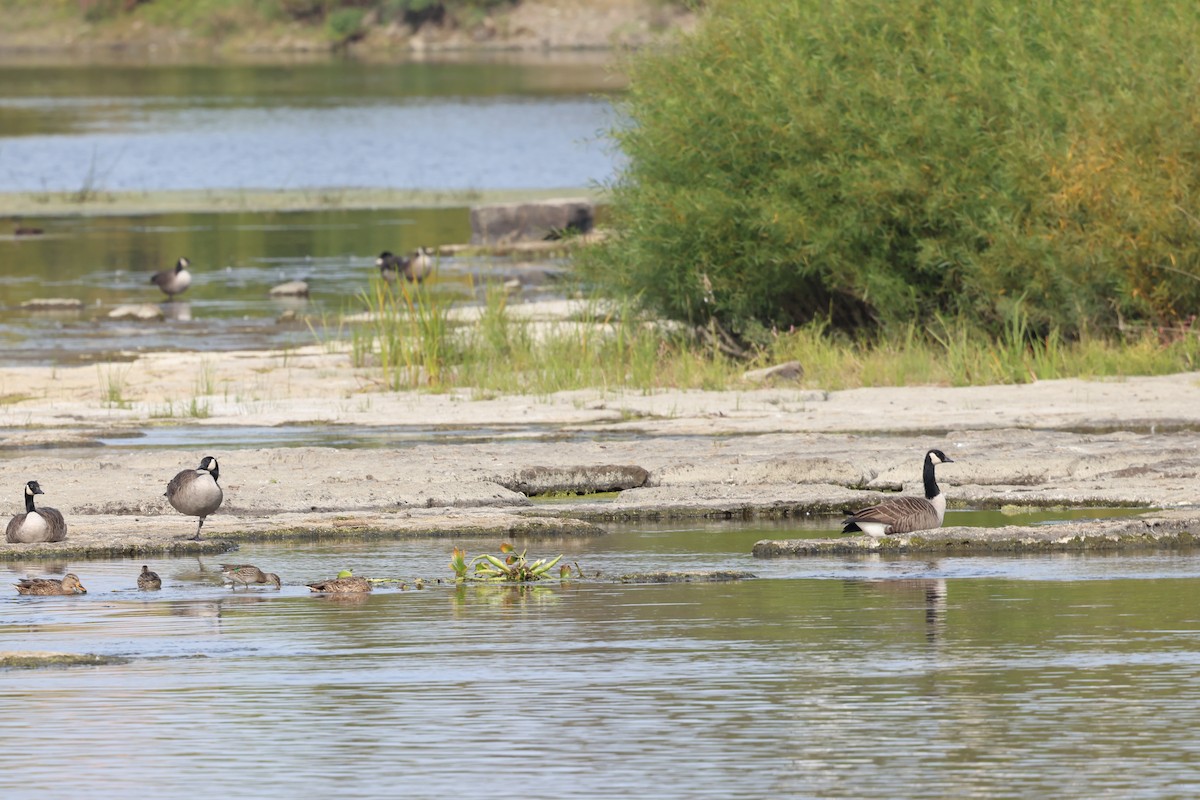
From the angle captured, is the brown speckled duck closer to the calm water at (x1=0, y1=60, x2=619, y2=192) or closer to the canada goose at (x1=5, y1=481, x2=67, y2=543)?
the canada goose at (x1=5, y1=481, x2=67, y2=543)

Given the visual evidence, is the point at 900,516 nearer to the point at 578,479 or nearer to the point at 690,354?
the point at 578,479

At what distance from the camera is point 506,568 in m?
11.5

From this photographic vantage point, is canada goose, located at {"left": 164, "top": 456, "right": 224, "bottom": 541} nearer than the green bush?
Yes

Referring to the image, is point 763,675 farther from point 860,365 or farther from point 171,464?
point 860,365

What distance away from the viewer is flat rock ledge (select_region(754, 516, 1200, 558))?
12.3 m

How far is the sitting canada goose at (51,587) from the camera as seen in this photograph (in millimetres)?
11359

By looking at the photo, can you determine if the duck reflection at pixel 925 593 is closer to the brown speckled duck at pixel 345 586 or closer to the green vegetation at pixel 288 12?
the brown speckled duck at pixel 345 586

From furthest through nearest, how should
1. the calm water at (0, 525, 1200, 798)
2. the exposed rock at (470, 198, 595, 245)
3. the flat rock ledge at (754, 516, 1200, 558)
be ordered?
the exposed rock at (470, 198, 595, 245) → the flat rock ledge at (754, 516, 1200, 558) → the calm water at (0, 525, 1200, 798)

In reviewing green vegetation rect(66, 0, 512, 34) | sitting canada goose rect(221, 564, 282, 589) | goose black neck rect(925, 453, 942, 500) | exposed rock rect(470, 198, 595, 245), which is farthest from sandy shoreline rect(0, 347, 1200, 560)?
green vegetation rect(66, 0, 512, 34)

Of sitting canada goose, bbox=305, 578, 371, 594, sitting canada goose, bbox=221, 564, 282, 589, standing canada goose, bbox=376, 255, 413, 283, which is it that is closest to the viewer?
sitting canada goose, bbox=305, 578, 371, 594

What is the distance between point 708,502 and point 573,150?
162 feet

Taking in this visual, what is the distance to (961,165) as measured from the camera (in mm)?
20438

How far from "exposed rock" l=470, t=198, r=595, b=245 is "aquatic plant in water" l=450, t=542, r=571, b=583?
26.0 metres

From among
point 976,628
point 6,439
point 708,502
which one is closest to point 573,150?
point 6,439
